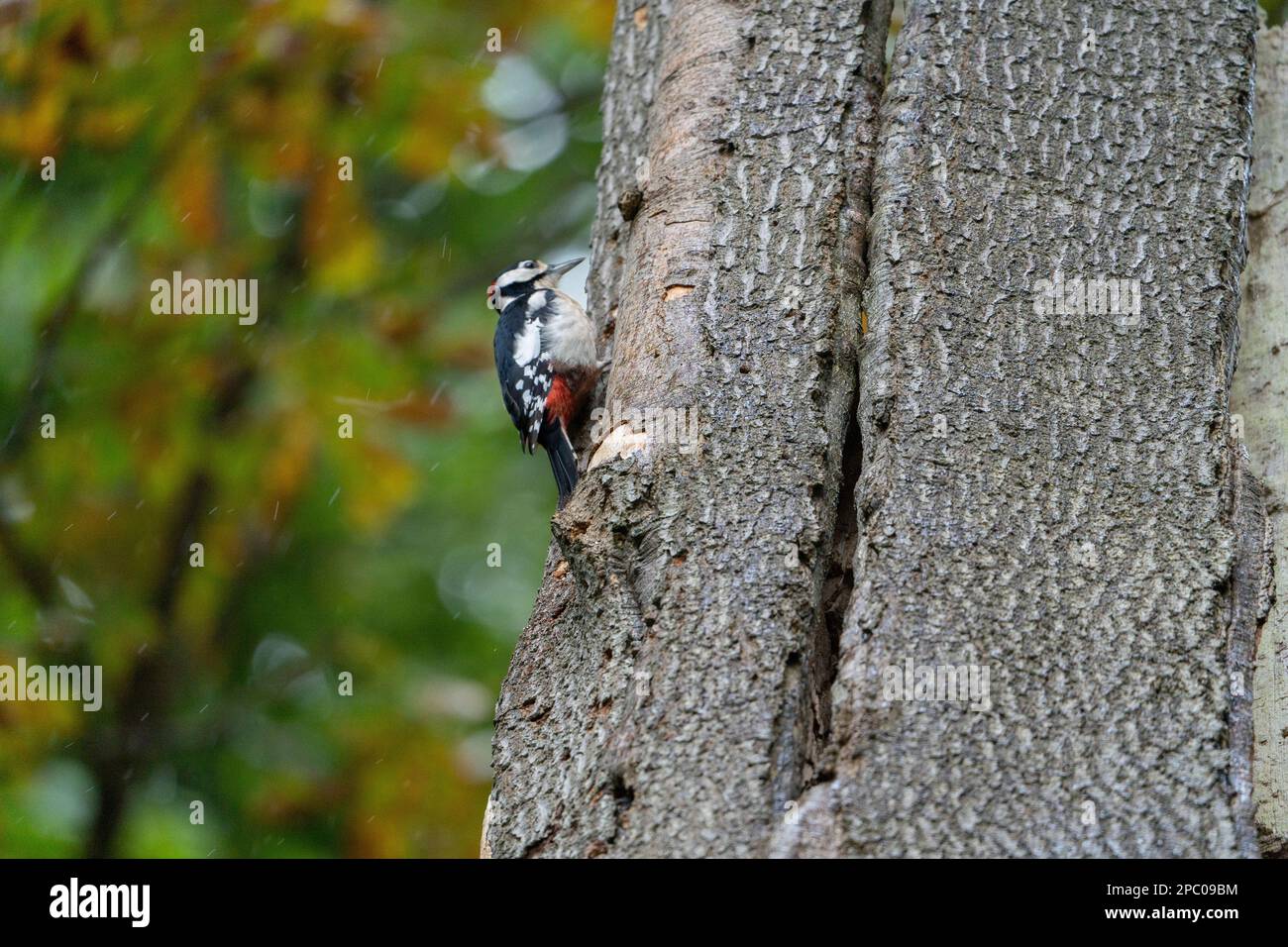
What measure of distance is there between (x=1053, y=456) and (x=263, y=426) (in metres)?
4.47

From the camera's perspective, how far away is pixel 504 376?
4.88m

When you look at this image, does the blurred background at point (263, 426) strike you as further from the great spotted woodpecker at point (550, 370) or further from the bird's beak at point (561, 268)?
the great spotted woodpecker at point (550, 370)

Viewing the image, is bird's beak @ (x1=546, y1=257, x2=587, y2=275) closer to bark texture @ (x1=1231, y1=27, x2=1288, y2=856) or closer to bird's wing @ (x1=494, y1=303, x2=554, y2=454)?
bird's wing @ (x1=494, y1=303, x2=554, y2=454)

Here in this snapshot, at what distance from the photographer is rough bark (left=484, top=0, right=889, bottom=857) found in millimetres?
2326

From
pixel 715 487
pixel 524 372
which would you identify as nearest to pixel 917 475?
pixel 715 487

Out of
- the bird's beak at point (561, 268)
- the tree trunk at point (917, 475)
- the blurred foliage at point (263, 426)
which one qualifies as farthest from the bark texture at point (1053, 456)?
the blurred foliage at point (263, 426)

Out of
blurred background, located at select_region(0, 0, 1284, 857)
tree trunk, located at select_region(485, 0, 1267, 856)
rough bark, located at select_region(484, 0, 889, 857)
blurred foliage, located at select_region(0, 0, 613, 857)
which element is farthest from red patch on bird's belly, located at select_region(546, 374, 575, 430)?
blurred foliage, located at select_region(0, 0, 613, 857)

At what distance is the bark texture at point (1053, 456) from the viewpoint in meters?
2.19

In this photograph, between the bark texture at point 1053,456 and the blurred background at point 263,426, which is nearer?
the bark texture at point 1053,456

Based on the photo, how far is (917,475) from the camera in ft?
8.43

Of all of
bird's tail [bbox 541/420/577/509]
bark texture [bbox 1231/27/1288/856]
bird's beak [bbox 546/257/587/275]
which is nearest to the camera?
bark texture [bbox 1231/27/1288/856]

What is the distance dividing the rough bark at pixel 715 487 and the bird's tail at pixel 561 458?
0.82 m
